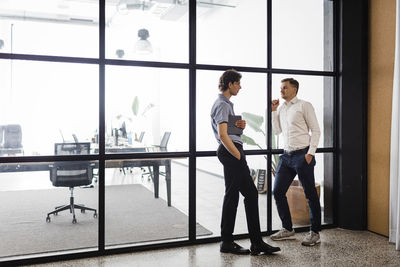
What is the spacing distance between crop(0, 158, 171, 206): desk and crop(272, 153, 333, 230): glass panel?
1143mm

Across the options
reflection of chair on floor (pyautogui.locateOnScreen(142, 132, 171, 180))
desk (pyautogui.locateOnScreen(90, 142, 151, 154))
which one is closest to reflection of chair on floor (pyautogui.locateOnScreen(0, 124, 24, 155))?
desk (pyautogui.locateOnScreen(90, 142, 151, 154))

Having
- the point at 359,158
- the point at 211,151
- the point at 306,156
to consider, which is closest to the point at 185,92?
the point at 211,151

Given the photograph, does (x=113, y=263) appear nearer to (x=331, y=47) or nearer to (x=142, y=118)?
(x=142, y=118)

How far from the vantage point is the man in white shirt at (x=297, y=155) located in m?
3.40

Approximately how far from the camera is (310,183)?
3.42m

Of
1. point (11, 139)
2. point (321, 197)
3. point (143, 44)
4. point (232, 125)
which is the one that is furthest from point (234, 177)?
point (11, 139)

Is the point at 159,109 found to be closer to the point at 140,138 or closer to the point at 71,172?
the point at 140,138

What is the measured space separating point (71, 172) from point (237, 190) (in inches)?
57.2

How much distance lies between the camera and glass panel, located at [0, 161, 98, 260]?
3.10 meters

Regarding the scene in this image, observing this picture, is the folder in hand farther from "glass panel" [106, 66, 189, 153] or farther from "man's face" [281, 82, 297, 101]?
"man's face" [281, 82, 297, 101]

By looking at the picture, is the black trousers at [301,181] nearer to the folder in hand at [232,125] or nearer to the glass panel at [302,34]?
the folder in hand at [232,125]

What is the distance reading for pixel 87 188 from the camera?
358 cm

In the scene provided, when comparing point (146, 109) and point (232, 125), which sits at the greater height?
point (146, 109)

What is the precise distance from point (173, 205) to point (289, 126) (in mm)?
1319
